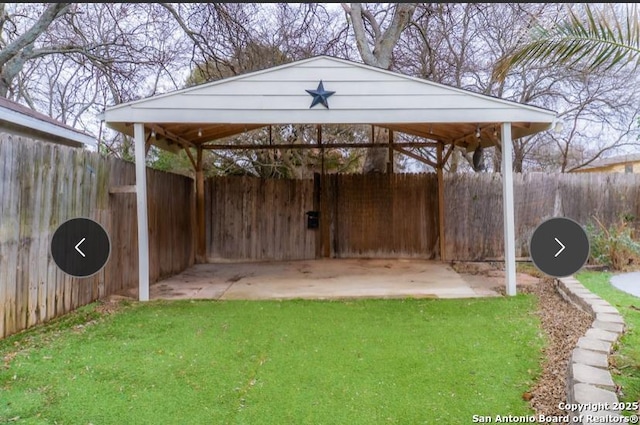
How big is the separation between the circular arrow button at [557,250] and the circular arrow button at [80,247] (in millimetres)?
4909

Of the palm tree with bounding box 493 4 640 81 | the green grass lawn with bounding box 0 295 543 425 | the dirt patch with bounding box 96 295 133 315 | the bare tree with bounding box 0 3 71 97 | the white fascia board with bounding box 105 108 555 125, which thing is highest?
the bare tree with bounding box 0 3 71 97

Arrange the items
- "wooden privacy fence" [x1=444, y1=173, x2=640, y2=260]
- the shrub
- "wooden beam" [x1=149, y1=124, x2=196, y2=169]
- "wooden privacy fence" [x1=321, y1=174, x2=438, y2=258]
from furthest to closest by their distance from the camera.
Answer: "wooden privacy fence" [x1=321, y1=174, x2=438, y2=258]
"wooden privacy fence" [x1=444, y1=173, x2=640, y2=260]
the shrub
"wooden beam" [x1=149, y1=124, x2=196, y2=169]

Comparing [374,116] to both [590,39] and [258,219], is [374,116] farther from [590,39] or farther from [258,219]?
[258,219]

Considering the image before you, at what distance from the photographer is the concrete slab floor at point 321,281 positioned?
5.36m

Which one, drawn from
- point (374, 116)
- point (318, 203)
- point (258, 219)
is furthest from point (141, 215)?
point (318, 203)

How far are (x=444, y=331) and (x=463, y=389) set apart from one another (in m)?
1.16

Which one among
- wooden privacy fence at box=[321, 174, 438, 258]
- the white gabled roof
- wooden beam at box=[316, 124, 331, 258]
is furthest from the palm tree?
wooden beam at box=[316, 124, 331, 258]

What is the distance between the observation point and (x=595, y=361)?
2.71m

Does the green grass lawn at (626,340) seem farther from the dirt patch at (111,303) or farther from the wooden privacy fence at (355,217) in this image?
the dirt patch at (111,303)

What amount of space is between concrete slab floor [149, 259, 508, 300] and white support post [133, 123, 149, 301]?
331mm

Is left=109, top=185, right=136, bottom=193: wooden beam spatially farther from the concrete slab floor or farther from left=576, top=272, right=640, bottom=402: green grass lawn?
left=576, top=272, right=640, bottom=402: green grass lawn

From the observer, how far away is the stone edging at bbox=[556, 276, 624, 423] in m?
2.22

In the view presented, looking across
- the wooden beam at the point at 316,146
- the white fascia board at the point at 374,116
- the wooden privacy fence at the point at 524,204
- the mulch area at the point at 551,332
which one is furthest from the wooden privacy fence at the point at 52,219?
the wooden privacy fence at the point at 524,204

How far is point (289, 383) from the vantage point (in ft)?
9.20
